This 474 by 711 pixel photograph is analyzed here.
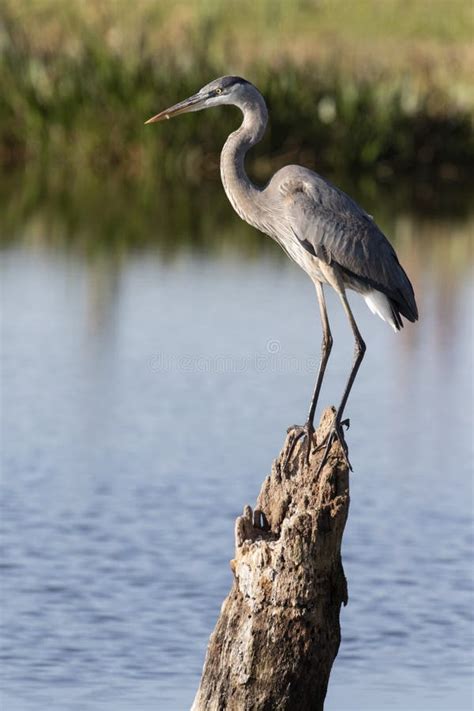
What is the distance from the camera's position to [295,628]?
7.15 meters

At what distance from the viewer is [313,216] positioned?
8.52 metres

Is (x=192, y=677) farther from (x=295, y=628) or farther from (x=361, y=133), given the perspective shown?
(x=361, y=133)

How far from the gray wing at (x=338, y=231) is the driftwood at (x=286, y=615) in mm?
1551

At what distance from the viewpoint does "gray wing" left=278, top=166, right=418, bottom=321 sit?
8.50m

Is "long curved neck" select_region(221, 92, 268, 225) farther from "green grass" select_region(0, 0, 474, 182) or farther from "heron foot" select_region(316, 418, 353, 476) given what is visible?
"green grass" select_region(0, 0, 474, 182)

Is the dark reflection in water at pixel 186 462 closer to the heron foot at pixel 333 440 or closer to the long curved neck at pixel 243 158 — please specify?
the heron foot at pixel 333 440

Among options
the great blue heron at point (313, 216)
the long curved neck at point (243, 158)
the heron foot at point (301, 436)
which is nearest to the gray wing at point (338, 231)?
the great blue heron at point (313, 216)

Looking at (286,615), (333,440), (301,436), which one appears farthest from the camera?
(301,436)

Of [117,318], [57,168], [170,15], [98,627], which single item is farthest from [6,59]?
[98,627]

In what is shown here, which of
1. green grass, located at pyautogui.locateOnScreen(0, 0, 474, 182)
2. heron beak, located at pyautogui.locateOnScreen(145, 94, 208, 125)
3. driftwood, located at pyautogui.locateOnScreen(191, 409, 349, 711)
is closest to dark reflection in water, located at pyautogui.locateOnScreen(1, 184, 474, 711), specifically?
driftwood, located at pyautogui.locateOnScreen(191, 409, 349, 711)

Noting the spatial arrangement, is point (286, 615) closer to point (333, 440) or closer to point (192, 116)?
point (333, 440)

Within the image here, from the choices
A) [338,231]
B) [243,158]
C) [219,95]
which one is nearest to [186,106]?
[219,95]

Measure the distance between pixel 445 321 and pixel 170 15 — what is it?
95.3 ft

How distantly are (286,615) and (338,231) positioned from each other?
2.13 meters
